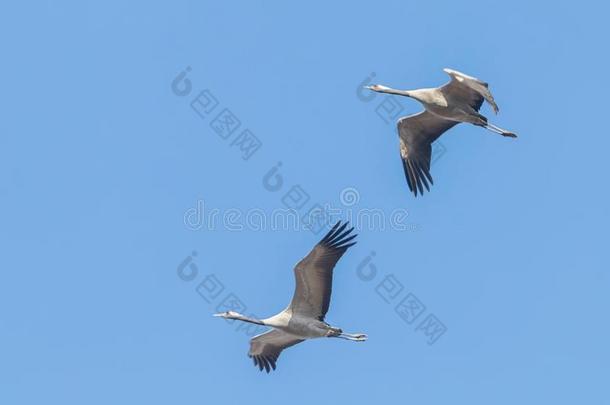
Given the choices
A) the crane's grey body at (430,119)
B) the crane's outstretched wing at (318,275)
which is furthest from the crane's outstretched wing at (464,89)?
the crane's outstretched wing at (318,275)

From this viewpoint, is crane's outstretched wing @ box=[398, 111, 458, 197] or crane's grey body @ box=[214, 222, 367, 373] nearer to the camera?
crane's grey body @ box=[214, 222, 367, 373]

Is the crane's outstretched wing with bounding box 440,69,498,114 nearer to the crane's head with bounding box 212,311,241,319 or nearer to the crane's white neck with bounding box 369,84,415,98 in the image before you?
the crane's white neck with bounding box 369,84,415,98

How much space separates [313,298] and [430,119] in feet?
17.9

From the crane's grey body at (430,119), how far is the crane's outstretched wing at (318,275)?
12.5 feet

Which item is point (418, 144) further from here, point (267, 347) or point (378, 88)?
point (267, 347)

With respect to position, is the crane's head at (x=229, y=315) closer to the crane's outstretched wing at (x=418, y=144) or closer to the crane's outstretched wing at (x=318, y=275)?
the crane's outstretched wing at (x=318, y=275)

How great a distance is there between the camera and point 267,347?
27234 millimetres

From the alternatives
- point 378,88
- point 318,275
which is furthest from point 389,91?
point 318,275

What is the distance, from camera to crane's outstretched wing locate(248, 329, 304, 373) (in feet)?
88.2

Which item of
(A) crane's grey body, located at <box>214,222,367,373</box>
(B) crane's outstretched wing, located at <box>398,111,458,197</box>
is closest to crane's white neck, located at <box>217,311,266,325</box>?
(A) crane's grey body, located at <box>214,222,367,373</box>

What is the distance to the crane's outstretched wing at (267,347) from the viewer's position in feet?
88.2

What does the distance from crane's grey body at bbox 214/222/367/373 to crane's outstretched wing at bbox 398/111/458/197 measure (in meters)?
3.92

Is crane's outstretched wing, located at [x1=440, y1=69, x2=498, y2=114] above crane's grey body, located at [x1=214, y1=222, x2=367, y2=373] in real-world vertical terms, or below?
above

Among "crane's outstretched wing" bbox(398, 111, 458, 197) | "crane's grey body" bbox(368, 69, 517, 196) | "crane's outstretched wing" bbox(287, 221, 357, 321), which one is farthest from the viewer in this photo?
"crane's outstretched wing" bbox(398, 111, 458, 197)
